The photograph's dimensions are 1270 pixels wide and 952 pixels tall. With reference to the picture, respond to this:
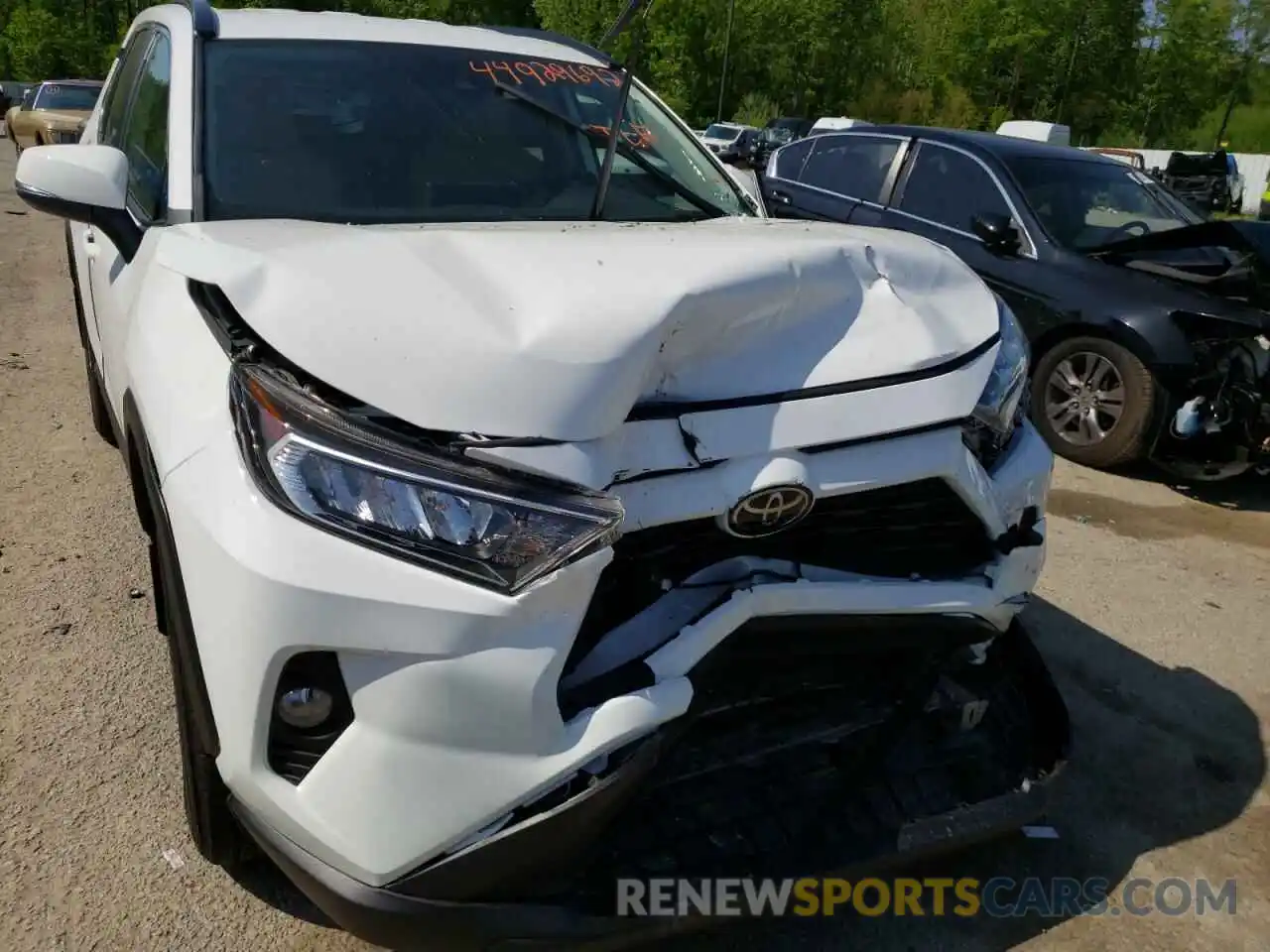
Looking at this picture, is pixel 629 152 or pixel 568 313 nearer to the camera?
pixel 568 313

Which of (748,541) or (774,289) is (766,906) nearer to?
(748,541)

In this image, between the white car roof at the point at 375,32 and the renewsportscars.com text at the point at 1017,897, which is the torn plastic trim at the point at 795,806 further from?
the white car roof at the point at 375,32

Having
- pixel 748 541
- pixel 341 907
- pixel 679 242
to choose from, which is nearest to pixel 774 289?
pixel 679 242

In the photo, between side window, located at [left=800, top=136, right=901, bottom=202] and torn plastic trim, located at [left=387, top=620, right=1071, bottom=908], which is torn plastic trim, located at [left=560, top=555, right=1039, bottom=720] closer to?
torn plastic trim, located at [left=387, top=620, right=1071, bottom=908]

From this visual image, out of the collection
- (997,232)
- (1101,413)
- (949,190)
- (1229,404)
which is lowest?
(1101,413)

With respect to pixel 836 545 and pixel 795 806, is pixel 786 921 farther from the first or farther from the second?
pixel 836 545

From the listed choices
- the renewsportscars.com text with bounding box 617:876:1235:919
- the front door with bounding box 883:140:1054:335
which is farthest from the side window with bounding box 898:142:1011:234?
the renewsportscars.com text with bounding box 617:876:1235:919

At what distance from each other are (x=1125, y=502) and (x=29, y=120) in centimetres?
1939

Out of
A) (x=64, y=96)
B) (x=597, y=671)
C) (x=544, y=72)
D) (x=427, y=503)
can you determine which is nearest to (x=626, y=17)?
(x=544, y=72)

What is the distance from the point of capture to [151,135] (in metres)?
2.85

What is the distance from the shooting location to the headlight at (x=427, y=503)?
5.13 ft

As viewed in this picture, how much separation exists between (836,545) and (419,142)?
1669 millimetres

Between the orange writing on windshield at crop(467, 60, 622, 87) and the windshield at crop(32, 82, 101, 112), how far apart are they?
1814 centimetres

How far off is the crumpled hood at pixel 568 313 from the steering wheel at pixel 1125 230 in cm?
429
